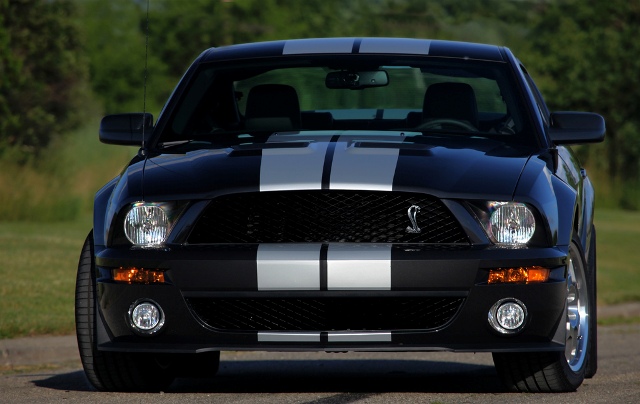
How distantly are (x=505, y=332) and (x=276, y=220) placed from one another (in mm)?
1035

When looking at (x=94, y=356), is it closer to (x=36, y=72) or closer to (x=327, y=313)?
(x=327, y=313)

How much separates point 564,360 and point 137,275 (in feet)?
6.21

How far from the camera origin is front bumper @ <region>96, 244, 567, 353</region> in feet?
18.7

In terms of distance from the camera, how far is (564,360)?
6.32m

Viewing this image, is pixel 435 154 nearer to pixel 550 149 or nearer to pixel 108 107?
pixel 550 149

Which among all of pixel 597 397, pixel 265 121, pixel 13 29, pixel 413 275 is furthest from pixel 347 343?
pixel 13 29

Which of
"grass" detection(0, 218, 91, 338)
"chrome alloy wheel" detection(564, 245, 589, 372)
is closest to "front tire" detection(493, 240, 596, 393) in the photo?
"chrome alloy wheel" detection(564, 245, 589, 372)

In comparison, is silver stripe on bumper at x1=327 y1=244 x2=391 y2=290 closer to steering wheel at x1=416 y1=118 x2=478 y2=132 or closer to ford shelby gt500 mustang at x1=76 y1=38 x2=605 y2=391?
ford shelby gt500 mustang at x1=76 y1=38 x2=605 y2=391

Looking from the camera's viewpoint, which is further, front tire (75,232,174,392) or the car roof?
the car roof

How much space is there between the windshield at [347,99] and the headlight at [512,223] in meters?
1.01

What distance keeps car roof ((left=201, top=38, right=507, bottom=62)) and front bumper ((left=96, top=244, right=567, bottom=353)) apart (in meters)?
1.84

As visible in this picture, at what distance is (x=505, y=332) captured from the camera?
5.89m

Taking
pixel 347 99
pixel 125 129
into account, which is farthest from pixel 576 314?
pixel 125 129

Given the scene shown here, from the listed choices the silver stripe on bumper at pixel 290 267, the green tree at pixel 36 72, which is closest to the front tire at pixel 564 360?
the silver stripe on bumper at pixel 290 267
